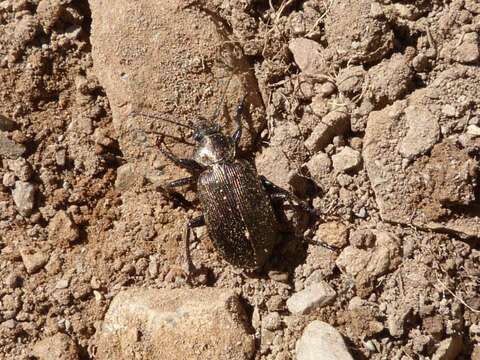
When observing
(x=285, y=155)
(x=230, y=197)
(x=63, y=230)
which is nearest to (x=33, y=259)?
(x=63, y=230)

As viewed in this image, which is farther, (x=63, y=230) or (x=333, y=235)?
(x=63, y=230)

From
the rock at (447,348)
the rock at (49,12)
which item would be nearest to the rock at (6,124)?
the rock at (49,12)

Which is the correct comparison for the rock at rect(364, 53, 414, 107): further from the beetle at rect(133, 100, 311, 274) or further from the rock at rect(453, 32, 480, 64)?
the beetle at rect(133, 100, 311, 274)

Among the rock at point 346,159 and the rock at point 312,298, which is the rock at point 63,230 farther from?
the rock at point 346,159

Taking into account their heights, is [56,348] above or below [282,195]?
below

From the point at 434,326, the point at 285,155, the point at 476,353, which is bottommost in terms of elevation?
the point at 476,353

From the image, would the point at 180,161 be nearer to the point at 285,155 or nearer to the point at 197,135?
the point at 197,135
